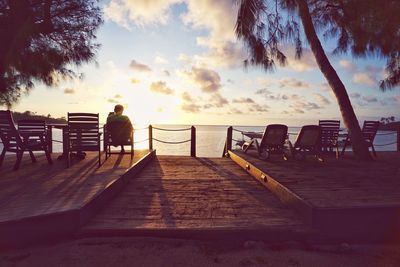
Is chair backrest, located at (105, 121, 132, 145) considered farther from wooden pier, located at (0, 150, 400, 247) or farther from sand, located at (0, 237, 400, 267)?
sand, located at (0, 237, 400, 267)

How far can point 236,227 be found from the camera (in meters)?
3.22

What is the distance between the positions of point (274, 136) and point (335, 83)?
2491mm

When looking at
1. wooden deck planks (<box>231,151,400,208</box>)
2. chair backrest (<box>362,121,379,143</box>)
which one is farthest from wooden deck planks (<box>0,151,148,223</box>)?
chair backrest (<box>362,121,379,143</box>)

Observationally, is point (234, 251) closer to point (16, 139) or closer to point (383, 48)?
point (16, 139)

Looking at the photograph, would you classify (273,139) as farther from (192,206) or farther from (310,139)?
(192,206)

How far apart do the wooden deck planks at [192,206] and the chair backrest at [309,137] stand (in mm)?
2515

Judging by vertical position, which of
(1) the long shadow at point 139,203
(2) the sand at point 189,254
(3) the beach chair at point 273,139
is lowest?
(2) the sand at point 189,254

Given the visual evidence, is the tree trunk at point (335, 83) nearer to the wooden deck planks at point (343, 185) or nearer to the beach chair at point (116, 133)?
the wooden deck planks at point (343, 185)

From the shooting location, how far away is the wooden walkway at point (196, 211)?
3184 mm

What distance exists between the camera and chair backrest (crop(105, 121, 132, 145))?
25.1 feet

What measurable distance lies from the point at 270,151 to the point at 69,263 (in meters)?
6.27

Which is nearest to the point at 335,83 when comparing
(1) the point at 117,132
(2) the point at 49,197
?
(1) the point at 117,132

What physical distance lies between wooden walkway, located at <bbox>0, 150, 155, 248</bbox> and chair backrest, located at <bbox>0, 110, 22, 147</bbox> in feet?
1.87

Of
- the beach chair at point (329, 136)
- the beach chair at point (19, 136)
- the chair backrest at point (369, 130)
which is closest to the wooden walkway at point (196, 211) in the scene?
the beach chair at point (19, 136)
